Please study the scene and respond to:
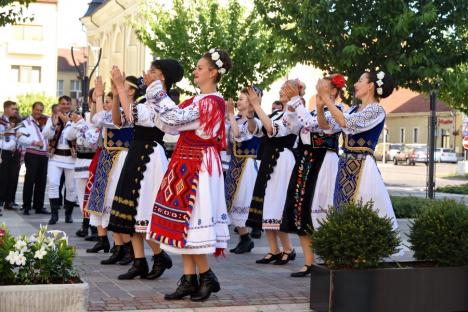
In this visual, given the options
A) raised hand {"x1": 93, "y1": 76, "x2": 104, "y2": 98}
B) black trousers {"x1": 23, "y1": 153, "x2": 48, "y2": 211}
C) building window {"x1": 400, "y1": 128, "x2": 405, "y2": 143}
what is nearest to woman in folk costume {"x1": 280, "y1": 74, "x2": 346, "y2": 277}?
raised hand {"x1": 93, "y1": 76, "x2": 104, "y2": 98}

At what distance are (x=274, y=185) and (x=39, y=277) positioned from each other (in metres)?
3.86

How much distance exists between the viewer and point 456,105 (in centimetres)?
3334

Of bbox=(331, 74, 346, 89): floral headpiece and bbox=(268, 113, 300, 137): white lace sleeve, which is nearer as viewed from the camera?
bbox=(331, 74, 346, 89): floral headpiece

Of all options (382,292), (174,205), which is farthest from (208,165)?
(382,292)

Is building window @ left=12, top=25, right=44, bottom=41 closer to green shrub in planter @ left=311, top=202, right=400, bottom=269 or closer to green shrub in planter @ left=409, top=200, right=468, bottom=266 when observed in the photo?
green shrub in planter @ left=409, top=200, right=468, bottom=266

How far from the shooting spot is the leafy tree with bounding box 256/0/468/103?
48.3 feet

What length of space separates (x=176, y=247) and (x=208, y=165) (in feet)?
2.33

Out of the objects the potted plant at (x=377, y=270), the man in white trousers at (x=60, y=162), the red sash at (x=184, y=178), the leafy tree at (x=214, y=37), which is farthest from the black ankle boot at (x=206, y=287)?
the leafy tree at (x=214, y=37)

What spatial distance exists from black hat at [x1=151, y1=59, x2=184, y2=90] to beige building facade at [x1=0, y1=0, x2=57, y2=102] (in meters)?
62.9

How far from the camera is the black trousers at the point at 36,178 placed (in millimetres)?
15234

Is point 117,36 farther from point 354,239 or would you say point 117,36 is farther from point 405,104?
point 354,239

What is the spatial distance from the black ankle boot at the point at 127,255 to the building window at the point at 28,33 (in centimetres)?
6216

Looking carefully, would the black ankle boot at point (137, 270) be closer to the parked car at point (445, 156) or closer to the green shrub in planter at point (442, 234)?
the green shrub in planter at point (442, 234)

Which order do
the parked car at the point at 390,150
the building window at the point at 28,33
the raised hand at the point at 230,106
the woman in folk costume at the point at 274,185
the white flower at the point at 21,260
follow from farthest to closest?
the building window at the point at 28,33, the parked car at the point at 390,150, the raised hand at the point at 230,106, the woman in folk costume at the point at 274,185, the white flower at the point at 21,260
